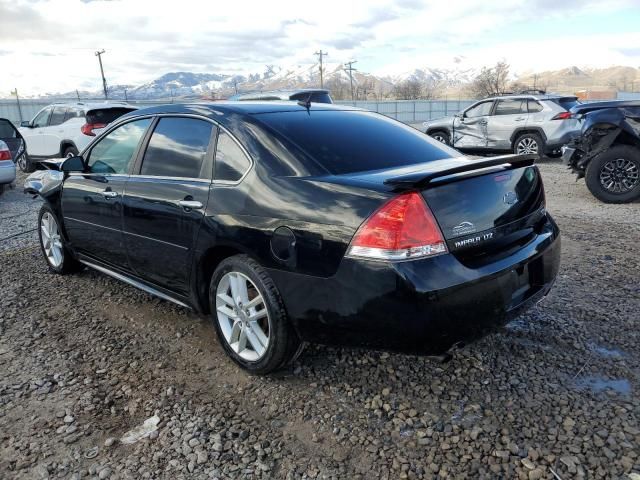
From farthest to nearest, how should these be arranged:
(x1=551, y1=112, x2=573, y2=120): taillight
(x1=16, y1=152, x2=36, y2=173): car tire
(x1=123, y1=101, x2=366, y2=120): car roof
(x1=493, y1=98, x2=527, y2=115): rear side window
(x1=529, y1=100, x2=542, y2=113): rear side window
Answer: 1. (x1=16, y1=152, x2=36, y2=173): car tire
2. (x1=493, y1=98, x2=527, y2=115): rear side window
3. (x1=529, y1=100, x2=542, y2=113): rear side window
4. (x1=551, y1=112, x2=573, y2=120): taillight
5. (x1=123, y1=101, x2=366, y2=120): car roof

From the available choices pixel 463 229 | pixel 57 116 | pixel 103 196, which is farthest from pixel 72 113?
pixel 463 229

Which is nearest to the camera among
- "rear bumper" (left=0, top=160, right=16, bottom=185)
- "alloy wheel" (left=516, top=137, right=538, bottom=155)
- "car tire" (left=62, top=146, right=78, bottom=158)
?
"rear bumper" (left=0, top=160, right=16, bottom=185)

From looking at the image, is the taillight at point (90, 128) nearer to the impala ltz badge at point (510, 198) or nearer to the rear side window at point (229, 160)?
the rear side window at point (229, 160)

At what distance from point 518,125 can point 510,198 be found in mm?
10405

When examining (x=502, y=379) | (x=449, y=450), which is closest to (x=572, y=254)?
(x=502, y=379)

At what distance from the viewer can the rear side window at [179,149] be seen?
3322mm

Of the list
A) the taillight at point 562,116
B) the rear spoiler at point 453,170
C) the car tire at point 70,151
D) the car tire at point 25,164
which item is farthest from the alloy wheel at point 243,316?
the car tire at point 25,164

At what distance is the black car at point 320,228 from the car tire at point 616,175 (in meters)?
5.20

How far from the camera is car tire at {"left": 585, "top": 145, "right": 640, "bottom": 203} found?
7512mm

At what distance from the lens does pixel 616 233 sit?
5855mm

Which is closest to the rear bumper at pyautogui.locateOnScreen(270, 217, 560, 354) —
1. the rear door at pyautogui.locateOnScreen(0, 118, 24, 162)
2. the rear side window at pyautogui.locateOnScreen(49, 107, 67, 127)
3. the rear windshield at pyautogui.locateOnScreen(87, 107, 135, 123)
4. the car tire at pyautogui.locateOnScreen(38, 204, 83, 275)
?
the car tire at pyautogui.locateOnScreen(38, 204, 83, 275)

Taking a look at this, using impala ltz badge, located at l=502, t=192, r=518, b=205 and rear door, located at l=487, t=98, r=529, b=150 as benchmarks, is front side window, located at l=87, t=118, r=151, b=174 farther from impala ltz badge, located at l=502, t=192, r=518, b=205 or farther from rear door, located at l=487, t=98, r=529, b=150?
rear door, located at l=487, t=98, r=529, b=150

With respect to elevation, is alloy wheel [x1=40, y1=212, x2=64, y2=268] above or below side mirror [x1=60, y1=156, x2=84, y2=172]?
below

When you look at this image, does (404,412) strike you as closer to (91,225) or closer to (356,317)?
(356,317)
